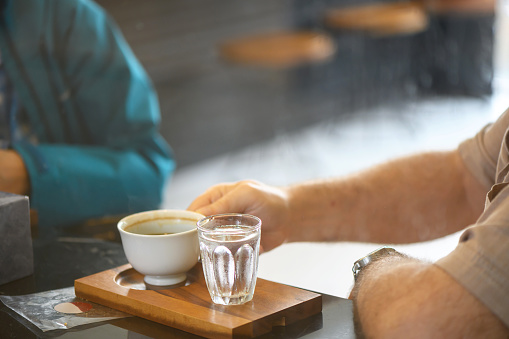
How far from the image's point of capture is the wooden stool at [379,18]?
335 centimetres

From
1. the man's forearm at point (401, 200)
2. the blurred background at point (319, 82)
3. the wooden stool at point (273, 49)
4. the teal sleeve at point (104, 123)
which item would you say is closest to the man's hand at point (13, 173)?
the teal sleeve at point (104, 123)

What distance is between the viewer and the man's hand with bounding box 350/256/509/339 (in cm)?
62

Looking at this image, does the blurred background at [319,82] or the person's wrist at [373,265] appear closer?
the person's wrist at [373,265]

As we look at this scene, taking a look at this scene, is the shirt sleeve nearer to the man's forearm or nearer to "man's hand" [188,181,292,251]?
the man's forearm

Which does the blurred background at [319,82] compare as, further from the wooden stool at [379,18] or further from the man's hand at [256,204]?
the man's hand at [256,204]

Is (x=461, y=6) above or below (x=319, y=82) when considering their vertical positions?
above

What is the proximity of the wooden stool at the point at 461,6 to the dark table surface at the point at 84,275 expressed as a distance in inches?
111

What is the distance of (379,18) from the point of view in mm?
3363

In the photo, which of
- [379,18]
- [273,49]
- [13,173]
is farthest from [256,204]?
[379,18]

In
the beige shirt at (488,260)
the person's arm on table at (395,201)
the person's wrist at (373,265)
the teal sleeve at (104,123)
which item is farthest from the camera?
the teal sleeve at (104,123)

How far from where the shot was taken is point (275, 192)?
94 cm

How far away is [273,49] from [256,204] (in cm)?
229

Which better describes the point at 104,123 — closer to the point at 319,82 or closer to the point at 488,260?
the point at 488,260

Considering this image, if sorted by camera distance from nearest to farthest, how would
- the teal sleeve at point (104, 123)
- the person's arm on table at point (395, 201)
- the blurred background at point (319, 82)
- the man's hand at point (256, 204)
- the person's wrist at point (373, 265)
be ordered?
1. the person's wrist at point (373, 265)
2. the man's hand at point (256, 204)
3. the person's arm on table at point (395, 201)
4. the teal sleeve at point (104, 123)
5. the blurred background at point (319, 82)
